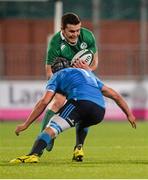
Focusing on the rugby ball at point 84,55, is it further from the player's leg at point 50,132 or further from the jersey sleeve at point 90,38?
the player's leg at point 50,132

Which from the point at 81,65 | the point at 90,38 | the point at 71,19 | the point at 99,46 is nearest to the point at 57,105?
the point at 81,65

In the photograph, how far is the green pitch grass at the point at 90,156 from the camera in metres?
11.1

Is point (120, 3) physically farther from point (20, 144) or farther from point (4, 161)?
point (4, 161)

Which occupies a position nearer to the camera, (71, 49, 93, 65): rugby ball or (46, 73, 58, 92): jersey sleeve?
(46, 73, 58, 92): jersey sleeve

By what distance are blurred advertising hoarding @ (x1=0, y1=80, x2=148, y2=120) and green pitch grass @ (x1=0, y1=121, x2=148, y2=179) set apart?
5.03 metres

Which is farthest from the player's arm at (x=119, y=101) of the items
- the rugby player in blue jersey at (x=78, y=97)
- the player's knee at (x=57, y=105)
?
the player's knee at (x=57, y=105)

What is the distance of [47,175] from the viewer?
35.8ft

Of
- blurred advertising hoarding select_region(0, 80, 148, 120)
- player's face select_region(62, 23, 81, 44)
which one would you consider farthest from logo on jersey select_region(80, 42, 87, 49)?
blurred advertising hoarding select_region(0, 80, 148, 120)

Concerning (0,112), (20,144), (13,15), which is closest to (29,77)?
(0,112)

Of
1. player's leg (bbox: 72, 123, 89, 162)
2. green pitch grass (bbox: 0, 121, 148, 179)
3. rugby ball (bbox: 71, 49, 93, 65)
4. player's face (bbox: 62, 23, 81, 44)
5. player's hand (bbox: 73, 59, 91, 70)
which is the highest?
player's face (bbox: 62, 23, 81, 44)

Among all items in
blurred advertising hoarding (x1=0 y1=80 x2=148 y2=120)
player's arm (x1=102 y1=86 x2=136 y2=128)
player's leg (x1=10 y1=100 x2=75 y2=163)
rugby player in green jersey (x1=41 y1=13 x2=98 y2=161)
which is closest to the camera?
player's leg (x1=10 y1=100 x2=75 y2=163)

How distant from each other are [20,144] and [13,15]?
55.9ft

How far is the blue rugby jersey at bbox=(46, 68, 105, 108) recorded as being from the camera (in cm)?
1252

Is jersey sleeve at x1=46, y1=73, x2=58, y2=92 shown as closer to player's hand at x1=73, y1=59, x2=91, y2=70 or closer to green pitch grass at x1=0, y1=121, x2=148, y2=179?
player's hand at x1=73, y1=59, x2=91, y2=70
